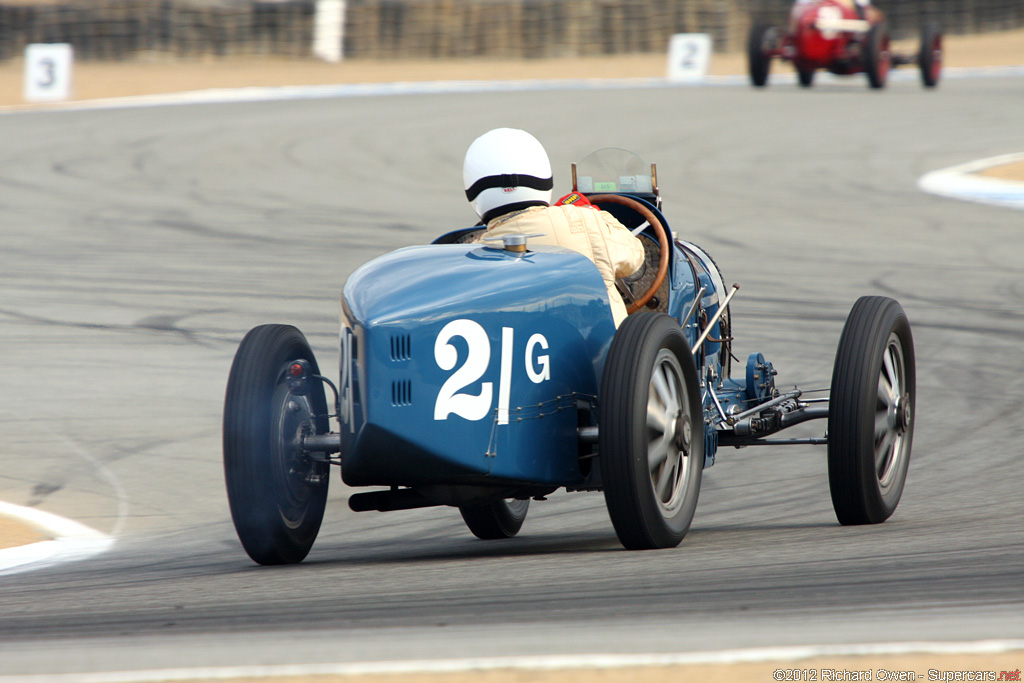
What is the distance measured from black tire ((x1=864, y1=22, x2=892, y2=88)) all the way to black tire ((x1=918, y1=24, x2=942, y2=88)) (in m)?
0.58

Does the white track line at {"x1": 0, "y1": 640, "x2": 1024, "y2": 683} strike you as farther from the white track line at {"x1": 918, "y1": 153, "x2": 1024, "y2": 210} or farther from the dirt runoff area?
the dirt runoff area

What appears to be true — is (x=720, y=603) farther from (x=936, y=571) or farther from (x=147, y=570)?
(x=147, y=570)

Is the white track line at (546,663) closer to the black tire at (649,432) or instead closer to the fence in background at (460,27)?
the black tire at (649,432)

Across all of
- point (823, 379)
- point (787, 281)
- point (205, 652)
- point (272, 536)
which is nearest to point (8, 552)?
point (272, 536)

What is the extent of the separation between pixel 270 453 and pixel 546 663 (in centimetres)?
A: 177

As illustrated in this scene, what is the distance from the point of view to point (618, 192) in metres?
6.18

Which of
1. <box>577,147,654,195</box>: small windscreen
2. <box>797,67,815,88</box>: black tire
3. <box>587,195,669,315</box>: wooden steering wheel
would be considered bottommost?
<box>587,195,669,315</box>: wooden steering wheel

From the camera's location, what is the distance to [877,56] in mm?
24578

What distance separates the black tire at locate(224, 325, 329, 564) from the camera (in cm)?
472

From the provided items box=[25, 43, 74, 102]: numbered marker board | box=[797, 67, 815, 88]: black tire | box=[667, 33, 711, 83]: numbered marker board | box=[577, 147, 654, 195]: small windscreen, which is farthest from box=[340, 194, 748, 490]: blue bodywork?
box=[667, 33, 711, 83]: numbered marker board

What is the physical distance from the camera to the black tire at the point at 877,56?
2397 centimetres

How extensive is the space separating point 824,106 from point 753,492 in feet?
59.5

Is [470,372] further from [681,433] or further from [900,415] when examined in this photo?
[900,415]

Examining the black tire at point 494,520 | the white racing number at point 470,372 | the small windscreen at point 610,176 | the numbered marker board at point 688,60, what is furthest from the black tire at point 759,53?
the white racing number at point 470,372
